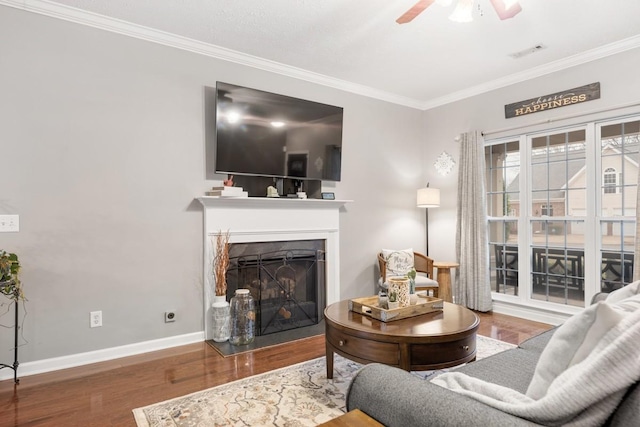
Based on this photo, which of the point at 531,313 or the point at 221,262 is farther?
the point at 531,313

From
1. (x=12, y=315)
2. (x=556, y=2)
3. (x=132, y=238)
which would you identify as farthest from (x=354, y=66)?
(x=12, y=315)

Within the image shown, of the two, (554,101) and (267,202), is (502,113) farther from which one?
(267,202)

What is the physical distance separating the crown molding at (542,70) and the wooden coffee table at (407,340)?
286 cm

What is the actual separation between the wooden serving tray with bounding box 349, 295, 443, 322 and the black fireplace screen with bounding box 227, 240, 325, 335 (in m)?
1.32

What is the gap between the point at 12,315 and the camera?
2.66 meters

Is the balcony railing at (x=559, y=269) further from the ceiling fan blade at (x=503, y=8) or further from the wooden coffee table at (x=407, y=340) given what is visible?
the ceiling fan blade at (x=503, y=8)

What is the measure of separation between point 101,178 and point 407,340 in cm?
253

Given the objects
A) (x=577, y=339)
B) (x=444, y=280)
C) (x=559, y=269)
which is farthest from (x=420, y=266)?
(x=577, y=339)

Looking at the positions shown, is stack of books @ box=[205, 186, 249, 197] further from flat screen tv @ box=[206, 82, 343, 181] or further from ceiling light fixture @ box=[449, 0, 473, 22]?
ceiling light fixture @ box=[449, 0, 473, 22]

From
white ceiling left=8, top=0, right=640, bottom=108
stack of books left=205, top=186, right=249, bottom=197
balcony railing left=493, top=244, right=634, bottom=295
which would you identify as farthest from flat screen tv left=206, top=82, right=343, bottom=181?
balcony railing left=493, top=244, right=634, bottom=295

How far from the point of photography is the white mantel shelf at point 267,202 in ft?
11.0

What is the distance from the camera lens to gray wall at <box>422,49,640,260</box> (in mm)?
3426

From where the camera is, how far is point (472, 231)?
14.5 ft

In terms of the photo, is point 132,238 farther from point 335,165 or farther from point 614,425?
point 614,425
